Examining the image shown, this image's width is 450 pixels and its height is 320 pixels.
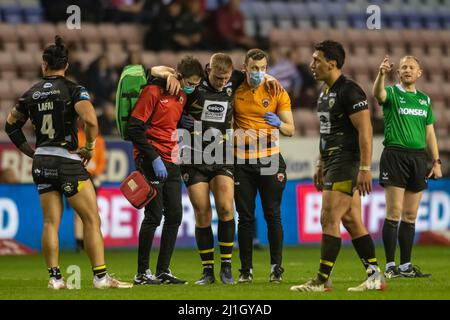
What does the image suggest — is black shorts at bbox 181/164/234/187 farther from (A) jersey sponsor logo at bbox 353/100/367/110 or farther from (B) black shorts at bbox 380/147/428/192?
(B) black shorts at bbox 380/147/428/192

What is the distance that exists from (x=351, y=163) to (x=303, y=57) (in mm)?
12486

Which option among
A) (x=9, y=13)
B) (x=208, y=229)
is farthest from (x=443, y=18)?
(x=208, y=229)

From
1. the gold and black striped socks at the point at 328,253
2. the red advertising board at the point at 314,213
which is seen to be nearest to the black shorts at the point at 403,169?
the gold and black striped socks at the point at 328,253

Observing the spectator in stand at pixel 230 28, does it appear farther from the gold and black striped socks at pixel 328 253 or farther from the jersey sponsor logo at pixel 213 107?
the gold and black striped socks at pixel 328 253

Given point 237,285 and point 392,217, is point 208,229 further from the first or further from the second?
point 392,217

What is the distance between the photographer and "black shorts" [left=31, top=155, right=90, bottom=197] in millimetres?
9453

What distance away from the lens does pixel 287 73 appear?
65.9ft

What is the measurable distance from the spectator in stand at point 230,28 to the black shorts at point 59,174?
11248mm

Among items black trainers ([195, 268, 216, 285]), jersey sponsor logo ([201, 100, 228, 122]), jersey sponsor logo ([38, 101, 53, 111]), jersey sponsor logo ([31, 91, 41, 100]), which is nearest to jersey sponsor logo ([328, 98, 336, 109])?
jersey sponsor logo ([201, 100, 228, 122])

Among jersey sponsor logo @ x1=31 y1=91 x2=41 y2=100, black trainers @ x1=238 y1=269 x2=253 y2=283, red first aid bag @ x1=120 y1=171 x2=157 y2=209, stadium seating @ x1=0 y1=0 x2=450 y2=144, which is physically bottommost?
black trainers @ x1=238 y1=269 x2=253 y2=283

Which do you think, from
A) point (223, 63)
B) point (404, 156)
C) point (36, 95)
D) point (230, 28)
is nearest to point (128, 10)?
point (230, 28)

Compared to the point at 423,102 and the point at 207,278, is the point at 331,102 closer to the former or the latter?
the point at 207,278

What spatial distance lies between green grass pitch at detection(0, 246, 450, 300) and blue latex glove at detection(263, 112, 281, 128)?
149cm

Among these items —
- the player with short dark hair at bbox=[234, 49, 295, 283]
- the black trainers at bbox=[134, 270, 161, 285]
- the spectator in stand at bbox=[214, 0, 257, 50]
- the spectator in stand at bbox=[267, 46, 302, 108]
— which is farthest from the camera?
the spectator in stand at bbox=[214, 0, 257, 50]
